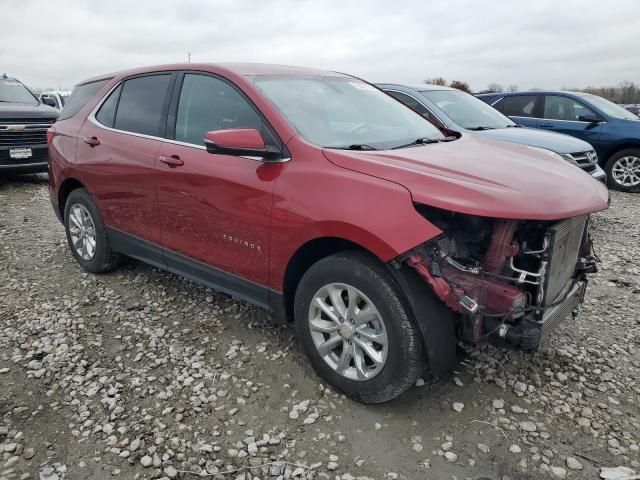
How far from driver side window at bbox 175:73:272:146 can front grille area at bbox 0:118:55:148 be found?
20.8 ft

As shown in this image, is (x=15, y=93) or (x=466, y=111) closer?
(x=466, y=111)

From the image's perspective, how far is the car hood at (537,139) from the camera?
19.8 ft

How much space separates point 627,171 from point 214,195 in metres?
7.83

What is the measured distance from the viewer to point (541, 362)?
3164 mm

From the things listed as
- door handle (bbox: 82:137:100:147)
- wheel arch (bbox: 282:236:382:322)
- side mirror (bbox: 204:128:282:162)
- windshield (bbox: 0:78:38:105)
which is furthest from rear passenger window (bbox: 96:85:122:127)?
windshield (bbox: 0:78:38:105)

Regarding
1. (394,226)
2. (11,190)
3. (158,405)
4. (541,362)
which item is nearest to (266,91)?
(394,226)

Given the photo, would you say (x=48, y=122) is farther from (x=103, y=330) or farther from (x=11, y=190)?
(x=103, y=330)

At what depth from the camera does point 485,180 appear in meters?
2.46

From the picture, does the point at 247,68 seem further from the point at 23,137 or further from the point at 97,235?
the point at 23,137

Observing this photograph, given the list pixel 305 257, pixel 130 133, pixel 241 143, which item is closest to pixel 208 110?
pixel 241 143

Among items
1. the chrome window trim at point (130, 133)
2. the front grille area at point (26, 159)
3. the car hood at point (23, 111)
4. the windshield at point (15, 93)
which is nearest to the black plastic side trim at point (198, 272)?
the chrome window trim at point (130, 133)

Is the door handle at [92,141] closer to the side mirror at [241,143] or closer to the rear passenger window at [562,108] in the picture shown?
the side mirror at [241,143]

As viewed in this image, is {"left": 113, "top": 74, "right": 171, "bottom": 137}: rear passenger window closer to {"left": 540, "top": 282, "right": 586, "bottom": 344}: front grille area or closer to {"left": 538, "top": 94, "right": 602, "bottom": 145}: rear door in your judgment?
{"left": 540, "top": 282, "right": 586, "bottom": 344}: front grille area

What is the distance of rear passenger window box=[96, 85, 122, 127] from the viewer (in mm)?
4185
